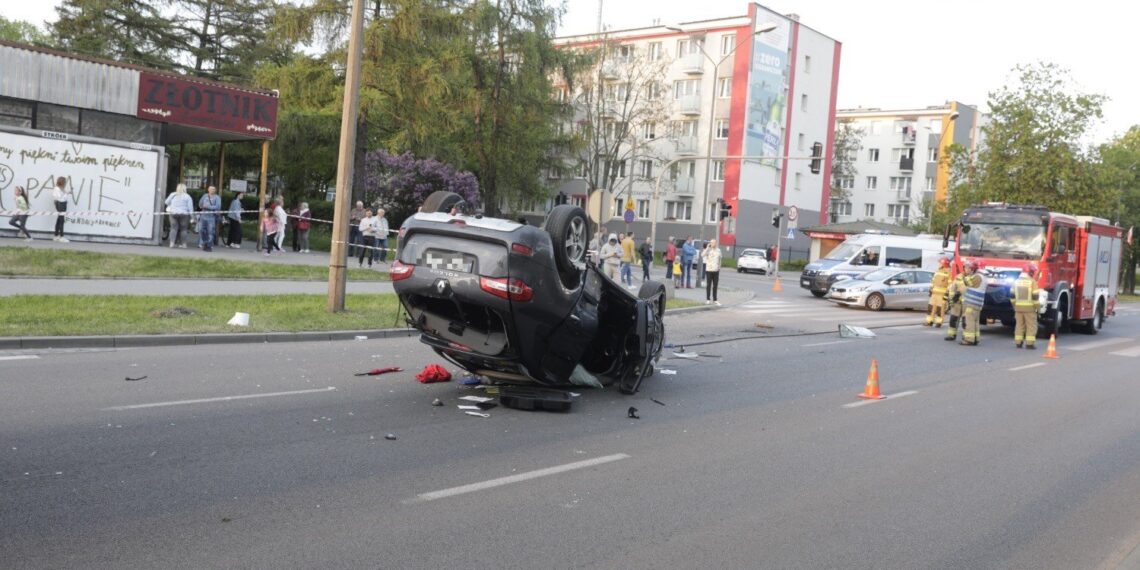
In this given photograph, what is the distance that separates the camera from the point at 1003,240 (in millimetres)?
22859

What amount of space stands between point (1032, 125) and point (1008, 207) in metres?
28.5

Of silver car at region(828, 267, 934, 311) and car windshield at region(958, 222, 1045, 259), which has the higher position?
car windshield at region(958, 222, 1045, 259)

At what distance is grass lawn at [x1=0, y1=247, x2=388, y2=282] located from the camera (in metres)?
18.4

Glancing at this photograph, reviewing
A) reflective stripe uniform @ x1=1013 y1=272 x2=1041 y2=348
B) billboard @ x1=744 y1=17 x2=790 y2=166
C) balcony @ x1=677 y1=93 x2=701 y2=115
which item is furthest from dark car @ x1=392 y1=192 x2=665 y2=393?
balcony @ x1=677 y1=93 x2=701 y2=115

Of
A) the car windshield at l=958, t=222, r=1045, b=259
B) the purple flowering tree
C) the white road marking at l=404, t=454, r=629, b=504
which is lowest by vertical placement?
the white road marking at l=404, t=454, r=629, b=504

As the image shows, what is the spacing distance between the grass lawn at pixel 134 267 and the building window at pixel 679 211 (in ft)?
155

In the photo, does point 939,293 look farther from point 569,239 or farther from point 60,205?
point 60,205

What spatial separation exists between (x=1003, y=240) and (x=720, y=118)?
145 ft

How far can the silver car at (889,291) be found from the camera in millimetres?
28531

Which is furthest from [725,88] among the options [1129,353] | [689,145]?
[1129,353]

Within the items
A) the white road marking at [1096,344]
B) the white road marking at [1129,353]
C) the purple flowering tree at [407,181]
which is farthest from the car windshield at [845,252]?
the purple flowering tree at [407,181]

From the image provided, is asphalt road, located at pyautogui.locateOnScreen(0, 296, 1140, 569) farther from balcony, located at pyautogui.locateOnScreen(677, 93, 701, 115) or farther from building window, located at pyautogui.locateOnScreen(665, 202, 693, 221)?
building window, located at pyautogui.locateOnScreen(665, 202, 693, 221)

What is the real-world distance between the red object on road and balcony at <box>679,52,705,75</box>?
5953cm

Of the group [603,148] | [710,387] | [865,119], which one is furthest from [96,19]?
[865,119]
